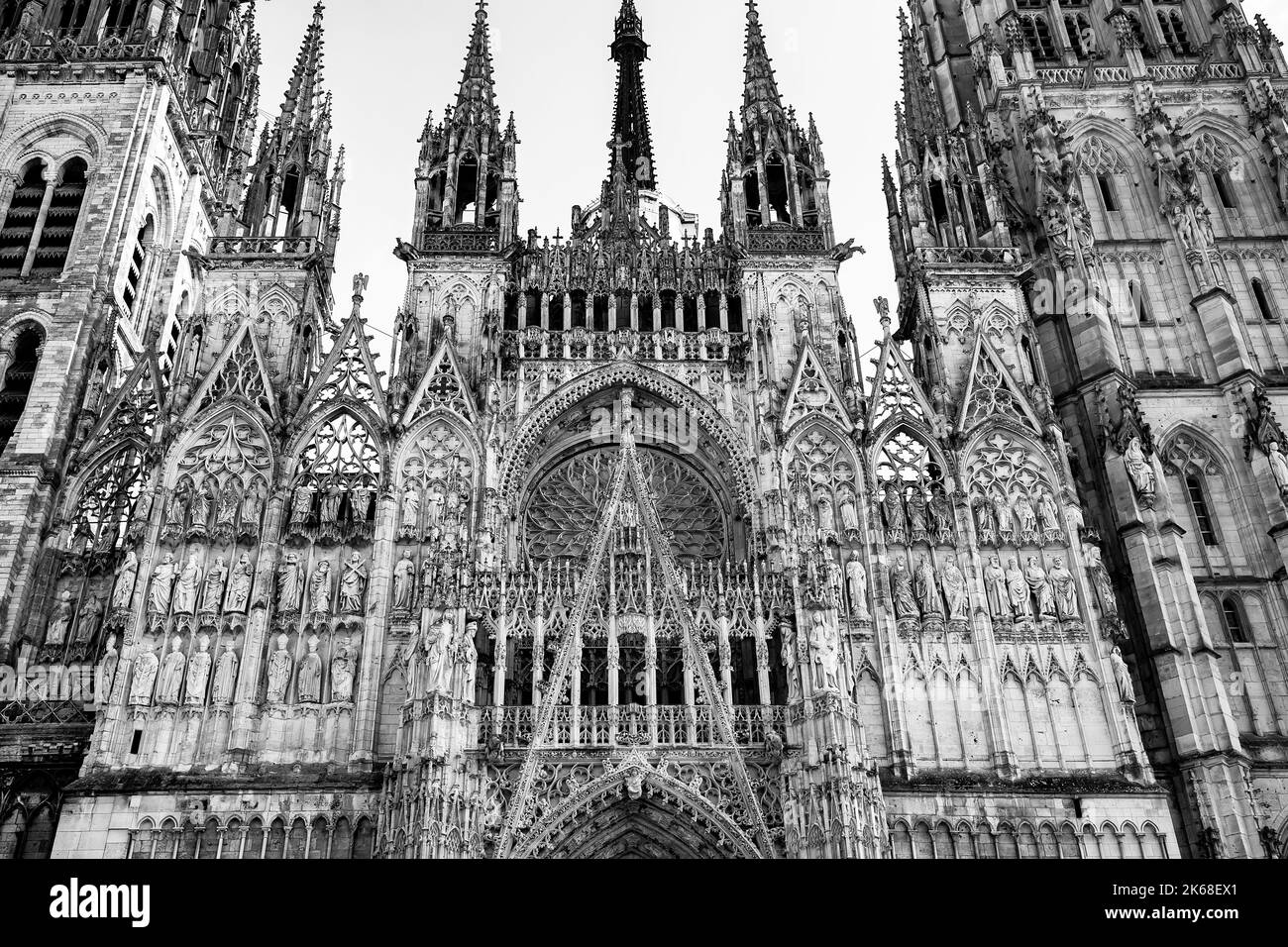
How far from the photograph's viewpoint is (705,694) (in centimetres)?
2327

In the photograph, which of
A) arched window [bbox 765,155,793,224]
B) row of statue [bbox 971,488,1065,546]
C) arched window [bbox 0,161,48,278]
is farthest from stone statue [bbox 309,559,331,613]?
arched window [bbox 765,155,793,224]

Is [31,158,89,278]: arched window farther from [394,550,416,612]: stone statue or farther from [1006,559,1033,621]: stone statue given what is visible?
[1006,559,1033,621]: stone statue

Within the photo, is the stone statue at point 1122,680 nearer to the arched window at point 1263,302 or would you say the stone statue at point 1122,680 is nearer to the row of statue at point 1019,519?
the row of statue at point 1019,519

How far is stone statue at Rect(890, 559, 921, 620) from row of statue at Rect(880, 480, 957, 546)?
2.39ft

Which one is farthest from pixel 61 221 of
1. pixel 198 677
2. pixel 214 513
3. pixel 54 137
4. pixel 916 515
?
pixel 916 515

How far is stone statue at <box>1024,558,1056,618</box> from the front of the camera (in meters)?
25.9

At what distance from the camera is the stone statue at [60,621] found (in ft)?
84.7

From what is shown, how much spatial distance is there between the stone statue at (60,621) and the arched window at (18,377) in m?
5.06

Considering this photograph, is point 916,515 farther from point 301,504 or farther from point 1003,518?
point 301,504

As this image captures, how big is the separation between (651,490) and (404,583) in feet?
22.8

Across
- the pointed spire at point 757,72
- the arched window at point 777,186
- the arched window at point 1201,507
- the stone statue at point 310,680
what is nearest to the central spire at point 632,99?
the pointed spire at point 757,72
